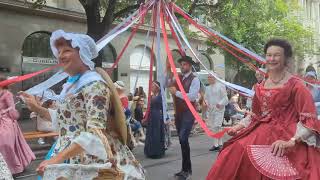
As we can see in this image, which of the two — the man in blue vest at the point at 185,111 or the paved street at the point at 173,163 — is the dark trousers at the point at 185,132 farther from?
the paved street at the point at 173,163

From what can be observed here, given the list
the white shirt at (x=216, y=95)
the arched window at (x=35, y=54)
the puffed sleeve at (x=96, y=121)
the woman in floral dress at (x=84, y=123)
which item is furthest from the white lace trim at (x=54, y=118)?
the arched window at (x=35, y=54)

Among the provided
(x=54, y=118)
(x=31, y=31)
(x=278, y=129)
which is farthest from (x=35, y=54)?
(x=54, y=118)

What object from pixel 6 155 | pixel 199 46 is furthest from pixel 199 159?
pixel 199 46

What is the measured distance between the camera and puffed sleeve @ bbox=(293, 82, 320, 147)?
132 inches

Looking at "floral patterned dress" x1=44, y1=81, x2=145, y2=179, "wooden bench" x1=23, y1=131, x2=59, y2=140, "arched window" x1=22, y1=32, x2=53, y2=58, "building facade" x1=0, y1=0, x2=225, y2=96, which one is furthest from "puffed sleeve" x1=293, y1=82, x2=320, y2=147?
"arched window" x1=22, y1=32, x2=53, y2=58

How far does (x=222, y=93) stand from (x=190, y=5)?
14.2ft

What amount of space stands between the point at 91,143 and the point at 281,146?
5.03 feet

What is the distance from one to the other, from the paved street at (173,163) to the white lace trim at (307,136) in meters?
3.57

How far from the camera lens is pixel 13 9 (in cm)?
1652

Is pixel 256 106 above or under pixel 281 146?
above

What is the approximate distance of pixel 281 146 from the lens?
3357 millimetres

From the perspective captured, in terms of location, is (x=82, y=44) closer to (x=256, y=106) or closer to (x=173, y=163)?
(x=256, y=106)

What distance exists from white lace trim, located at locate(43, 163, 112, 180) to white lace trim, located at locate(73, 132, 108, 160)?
0.12m

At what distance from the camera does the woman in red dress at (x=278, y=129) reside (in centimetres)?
335
